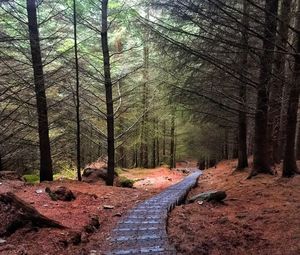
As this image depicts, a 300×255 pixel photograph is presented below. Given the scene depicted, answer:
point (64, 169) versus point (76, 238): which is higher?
point (76, 238)

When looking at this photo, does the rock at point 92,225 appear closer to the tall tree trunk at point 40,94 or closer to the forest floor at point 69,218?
the forest floor at point 69,218

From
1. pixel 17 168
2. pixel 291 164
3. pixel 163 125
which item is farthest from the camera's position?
pixel 163 125

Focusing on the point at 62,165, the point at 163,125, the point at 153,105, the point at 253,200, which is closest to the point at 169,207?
the point at 253,200

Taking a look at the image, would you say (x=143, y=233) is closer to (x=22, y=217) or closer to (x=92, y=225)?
(x=92, y=225)

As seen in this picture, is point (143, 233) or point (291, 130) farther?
point (291, 130)

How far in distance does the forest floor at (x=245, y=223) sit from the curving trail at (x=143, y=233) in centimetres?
26

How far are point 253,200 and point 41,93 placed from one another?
786 cm

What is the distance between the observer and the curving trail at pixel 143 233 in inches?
215

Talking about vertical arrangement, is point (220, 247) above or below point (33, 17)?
below

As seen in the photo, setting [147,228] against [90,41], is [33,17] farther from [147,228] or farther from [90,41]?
[147,228]

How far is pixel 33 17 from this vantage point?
40.3ft

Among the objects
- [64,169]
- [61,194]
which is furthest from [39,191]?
[64,169]

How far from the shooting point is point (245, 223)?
294 inches

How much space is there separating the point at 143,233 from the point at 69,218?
1.72m
